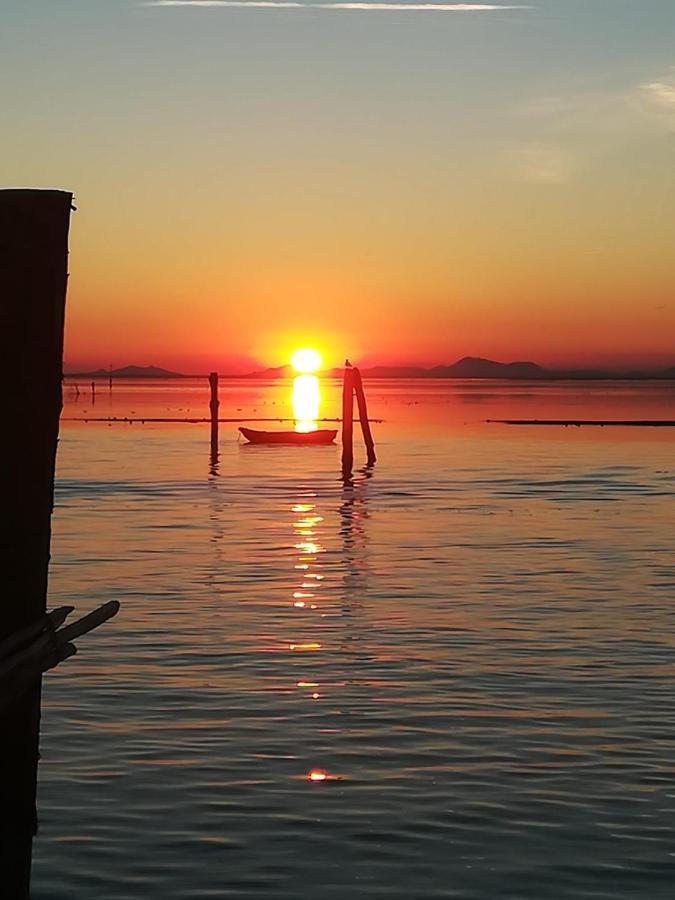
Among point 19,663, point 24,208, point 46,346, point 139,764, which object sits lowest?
point 139,764

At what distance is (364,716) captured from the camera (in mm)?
11438

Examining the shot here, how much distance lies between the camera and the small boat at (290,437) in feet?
199

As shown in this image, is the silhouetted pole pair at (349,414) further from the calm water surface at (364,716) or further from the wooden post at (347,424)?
the calm water surface at (364,716)

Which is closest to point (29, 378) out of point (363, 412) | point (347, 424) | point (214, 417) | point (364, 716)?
point (364, 716)

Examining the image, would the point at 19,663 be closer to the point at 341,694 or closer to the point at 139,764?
the point at 139,764

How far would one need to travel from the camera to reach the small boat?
60750 mm

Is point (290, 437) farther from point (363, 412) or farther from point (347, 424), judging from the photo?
point (347, 424)

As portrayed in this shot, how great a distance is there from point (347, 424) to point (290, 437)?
60.4ft

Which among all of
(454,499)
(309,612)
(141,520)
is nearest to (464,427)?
(454,499)

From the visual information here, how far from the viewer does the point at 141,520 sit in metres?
28.1

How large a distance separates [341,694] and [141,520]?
642 inches

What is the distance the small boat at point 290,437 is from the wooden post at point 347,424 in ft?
45.7

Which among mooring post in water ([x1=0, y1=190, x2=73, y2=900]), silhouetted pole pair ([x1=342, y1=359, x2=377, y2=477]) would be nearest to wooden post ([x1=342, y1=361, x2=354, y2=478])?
silhouetted pole pair ([x1=342, y1=359, x2=377, y2=477])

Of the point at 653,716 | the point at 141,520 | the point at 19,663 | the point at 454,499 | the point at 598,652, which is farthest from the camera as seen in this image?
the point at 454,499
